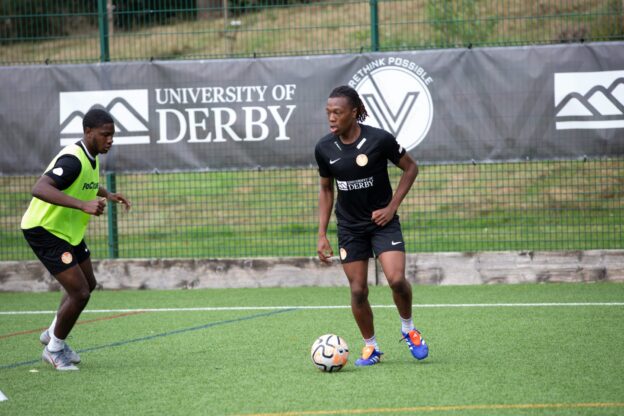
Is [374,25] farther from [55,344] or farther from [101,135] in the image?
[55,344]

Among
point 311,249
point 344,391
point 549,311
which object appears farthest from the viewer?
point 311,249

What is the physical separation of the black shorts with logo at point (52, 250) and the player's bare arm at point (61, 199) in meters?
0.49

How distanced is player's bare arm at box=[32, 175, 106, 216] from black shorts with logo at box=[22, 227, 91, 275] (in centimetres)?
49

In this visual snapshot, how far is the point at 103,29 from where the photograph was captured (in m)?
13.0

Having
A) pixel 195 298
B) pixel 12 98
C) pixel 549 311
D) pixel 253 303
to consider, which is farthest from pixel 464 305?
pixel 12 98

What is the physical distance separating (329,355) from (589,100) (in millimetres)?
6315

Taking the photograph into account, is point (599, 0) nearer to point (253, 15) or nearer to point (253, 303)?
point (253, 15)

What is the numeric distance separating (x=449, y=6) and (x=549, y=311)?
17.2ft

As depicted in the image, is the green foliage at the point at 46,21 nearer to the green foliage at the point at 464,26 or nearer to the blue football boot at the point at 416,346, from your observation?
the green foliage at the point at 464,26

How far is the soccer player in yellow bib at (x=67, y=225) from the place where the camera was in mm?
7781

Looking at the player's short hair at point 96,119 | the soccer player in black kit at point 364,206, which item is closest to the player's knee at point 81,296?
the player's short hair at point 96,119

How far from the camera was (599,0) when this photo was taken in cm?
1222

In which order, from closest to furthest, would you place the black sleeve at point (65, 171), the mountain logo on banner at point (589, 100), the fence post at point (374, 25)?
the black sleeve at point (65, 171), the mountain logo on banner at point (589, 100), the fence post at point (374, 25)

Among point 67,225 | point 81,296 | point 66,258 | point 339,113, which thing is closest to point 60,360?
point 81,296
